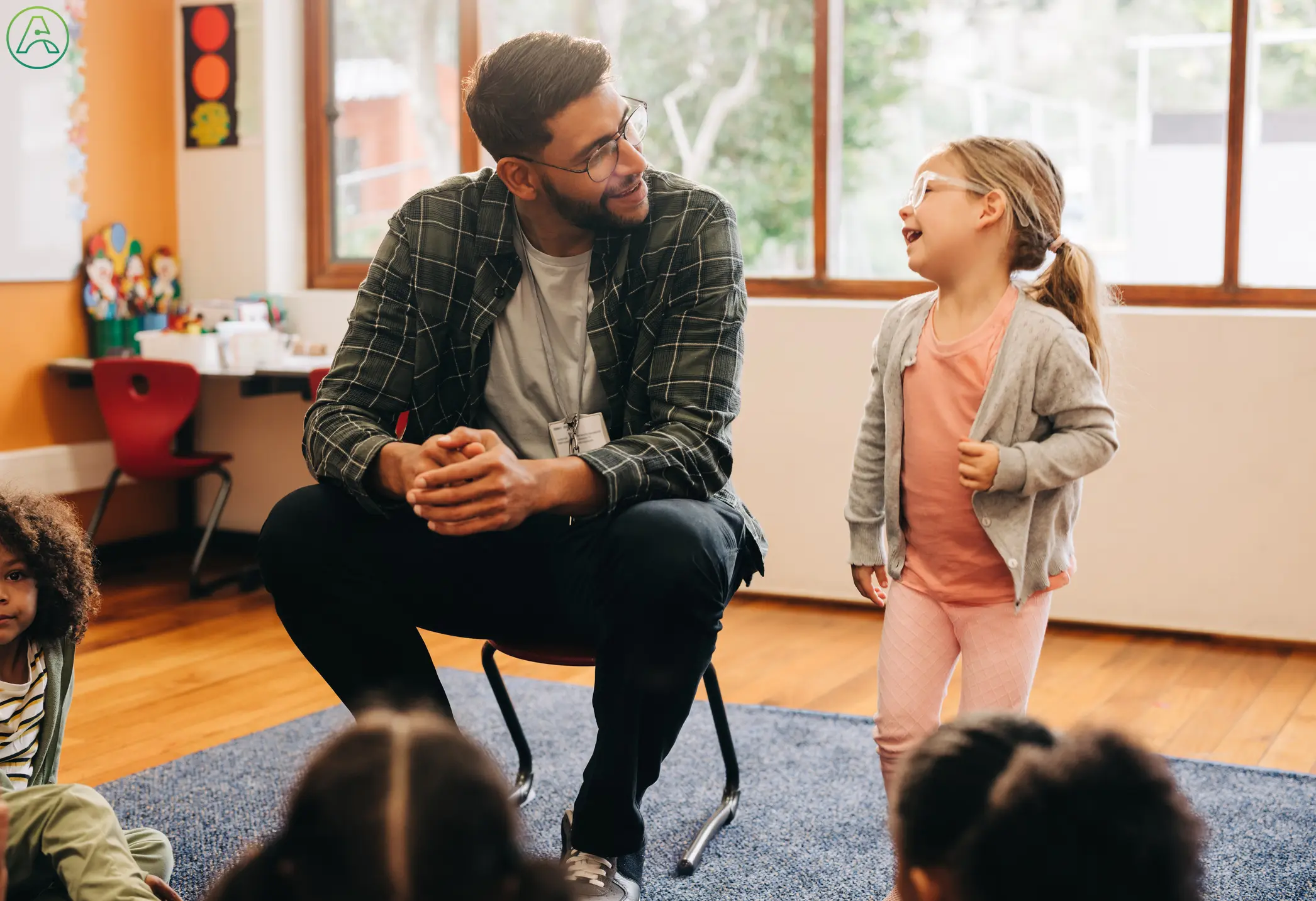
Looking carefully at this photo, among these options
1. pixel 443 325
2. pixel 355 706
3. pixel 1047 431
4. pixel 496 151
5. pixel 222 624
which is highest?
pixel 496 151

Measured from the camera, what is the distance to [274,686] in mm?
2891

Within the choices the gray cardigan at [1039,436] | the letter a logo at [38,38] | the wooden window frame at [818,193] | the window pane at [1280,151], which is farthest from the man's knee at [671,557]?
the letter a logo at [38,38]

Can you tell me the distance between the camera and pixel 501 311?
188cm

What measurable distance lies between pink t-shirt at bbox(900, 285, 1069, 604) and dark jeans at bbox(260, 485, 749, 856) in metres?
0.24

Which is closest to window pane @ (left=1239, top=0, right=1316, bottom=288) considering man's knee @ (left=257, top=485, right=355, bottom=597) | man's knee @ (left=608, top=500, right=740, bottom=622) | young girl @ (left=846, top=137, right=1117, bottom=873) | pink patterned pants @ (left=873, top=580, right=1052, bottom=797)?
young girl @ (left=846, top=137, right=1117, bottom=873)

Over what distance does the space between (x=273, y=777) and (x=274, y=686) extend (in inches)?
25.9

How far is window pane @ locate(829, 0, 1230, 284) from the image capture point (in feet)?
11.0

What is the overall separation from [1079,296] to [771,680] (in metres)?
1.45

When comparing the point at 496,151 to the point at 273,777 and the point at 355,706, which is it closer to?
the point at 355,706

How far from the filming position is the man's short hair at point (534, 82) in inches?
71.6

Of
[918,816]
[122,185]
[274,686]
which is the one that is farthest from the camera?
[122,185]

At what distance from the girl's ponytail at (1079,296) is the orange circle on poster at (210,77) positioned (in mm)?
3358

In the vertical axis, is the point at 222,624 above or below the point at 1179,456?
below

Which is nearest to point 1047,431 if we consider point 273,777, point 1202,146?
point 273,777
